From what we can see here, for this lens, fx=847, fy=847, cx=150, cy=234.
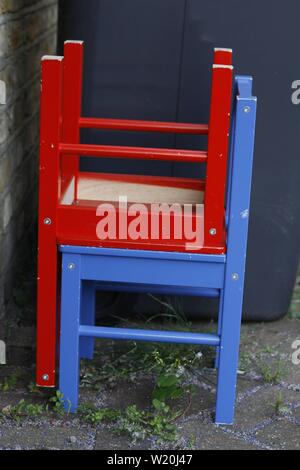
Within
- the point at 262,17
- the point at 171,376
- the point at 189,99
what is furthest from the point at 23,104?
the point at 171,376

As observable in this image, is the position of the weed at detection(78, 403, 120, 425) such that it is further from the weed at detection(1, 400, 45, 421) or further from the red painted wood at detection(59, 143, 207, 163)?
the red painted wood at detection(59, 143, 207, 163)

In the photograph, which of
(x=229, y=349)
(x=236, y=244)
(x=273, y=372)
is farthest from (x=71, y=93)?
(x=273, y=372)

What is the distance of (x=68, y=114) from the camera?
8.82 feet

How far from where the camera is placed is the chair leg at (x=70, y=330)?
2443 mm

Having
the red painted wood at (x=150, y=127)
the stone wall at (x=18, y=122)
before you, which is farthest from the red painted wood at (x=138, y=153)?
the stone wall at (x=18, y=122)

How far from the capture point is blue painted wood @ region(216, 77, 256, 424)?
2.30m

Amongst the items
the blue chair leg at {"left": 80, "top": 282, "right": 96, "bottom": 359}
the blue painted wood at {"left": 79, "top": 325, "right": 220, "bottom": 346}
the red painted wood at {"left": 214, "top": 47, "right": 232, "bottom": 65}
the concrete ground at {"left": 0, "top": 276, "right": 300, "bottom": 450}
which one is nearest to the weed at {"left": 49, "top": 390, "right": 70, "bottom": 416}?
the concrete ground at {"left": 0, "top": 276, "right": 300, "bottom": 450}

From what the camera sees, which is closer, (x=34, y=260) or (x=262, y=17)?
(x=262, y=17)

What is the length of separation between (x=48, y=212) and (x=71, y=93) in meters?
0.46

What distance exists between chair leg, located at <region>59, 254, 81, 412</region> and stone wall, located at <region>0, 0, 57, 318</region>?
584 millimetres

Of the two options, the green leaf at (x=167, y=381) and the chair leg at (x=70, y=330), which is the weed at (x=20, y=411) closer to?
the chair leg at (x=70, y=330)

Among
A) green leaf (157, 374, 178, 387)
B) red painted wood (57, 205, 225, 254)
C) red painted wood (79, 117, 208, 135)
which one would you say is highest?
red painted wood (79, 117, 208, 135)

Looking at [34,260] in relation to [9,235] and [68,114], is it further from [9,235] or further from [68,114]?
[68,114]
